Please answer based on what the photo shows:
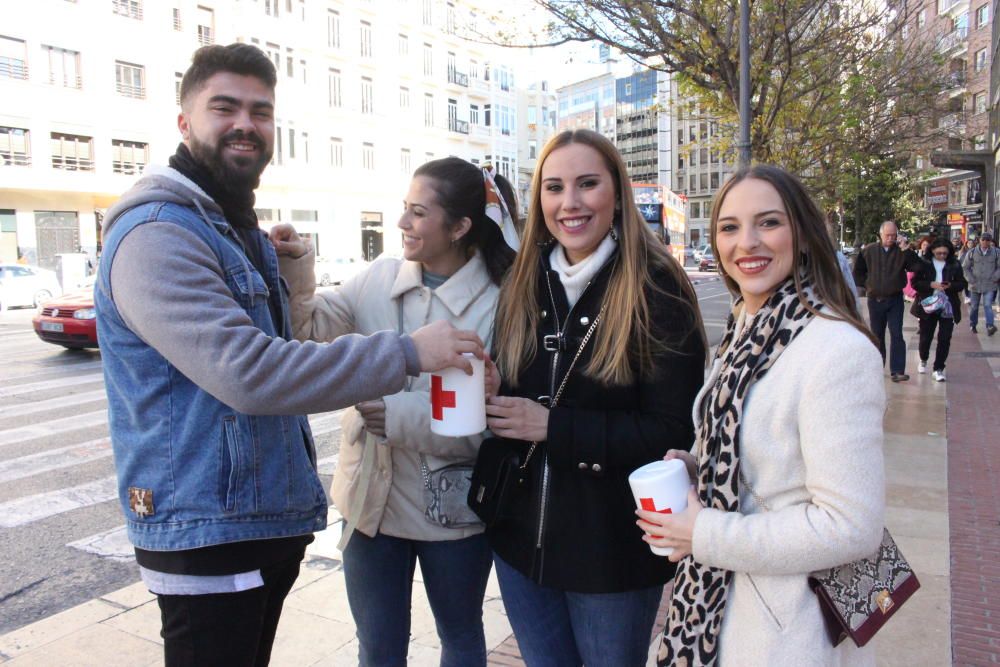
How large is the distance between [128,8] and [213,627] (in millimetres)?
33728

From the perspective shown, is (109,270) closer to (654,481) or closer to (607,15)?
(654,481)

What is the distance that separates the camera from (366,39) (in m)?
38.2

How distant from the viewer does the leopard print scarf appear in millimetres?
1607

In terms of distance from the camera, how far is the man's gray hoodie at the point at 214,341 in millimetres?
1521

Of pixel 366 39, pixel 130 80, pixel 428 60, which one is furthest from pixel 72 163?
pixel 428 60

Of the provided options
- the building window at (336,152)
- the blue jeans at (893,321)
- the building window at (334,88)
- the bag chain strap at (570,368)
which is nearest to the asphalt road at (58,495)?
the bag chain strap at (570,368)

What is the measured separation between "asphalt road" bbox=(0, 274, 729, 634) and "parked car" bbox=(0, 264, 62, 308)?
13308 mm

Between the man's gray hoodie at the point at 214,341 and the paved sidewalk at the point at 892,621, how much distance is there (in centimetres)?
199

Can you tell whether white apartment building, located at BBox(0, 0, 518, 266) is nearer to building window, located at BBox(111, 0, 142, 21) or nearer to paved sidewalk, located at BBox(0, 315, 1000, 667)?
building window, located at BBox(111, 0, 142, 21)

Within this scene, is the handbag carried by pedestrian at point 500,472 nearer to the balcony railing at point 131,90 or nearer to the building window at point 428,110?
the balcony railing at point 131,90

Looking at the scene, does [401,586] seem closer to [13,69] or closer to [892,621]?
[892,621]

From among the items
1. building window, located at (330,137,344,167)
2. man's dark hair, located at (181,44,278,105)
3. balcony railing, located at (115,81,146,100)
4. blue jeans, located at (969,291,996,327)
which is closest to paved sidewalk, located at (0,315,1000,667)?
man's dark hair, located at (181,44,278,105)

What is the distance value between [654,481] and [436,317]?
1.00m

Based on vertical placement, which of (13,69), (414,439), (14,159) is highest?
(13,69)
